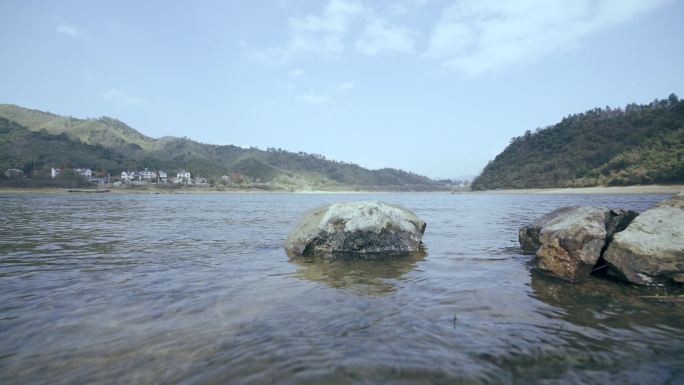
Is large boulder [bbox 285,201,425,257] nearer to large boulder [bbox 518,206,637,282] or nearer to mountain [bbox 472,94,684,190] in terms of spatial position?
large boulder [bbox 518,206,637,282]

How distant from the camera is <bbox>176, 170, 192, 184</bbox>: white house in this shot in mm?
141675

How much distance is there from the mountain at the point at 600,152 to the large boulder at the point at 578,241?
83855mm

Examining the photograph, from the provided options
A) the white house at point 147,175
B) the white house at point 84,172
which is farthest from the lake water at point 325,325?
the white house at point 147,175

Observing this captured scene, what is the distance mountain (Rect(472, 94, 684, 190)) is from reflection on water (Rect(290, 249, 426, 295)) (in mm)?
86648

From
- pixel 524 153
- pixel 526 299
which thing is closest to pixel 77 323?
pixel 526 299

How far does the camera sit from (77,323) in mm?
4543

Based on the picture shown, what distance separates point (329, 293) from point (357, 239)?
407 cm

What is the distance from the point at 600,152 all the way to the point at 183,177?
506 ft

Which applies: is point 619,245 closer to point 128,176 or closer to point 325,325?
point 325,325

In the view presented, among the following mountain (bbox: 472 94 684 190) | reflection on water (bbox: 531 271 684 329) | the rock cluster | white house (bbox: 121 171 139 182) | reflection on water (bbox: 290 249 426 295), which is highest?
mountain (bbox: 472 94 684 190)

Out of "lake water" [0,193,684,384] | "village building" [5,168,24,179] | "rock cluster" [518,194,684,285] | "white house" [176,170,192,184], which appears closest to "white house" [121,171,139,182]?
"white house" [176,170,192,184]

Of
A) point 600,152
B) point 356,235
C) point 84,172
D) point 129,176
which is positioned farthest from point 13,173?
point 600,152

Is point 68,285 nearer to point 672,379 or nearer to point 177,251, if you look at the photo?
point 177,251

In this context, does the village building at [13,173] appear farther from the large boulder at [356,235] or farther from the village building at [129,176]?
the large boulder at [356,235]
